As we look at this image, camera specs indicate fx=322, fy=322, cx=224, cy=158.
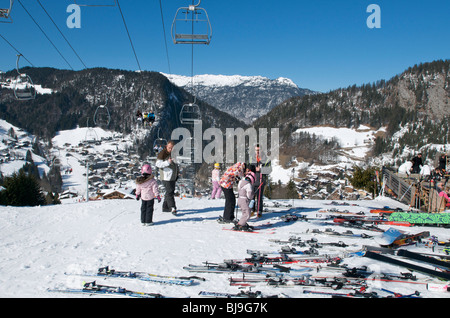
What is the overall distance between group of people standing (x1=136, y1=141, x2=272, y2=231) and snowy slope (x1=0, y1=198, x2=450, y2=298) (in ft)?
1.40

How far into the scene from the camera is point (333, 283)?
5.27 meters

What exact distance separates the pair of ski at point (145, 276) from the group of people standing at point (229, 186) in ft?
11.9

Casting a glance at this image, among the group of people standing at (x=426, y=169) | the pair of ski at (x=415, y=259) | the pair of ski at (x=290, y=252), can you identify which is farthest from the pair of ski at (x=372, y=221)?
the group of people standing at (x=426, y=169)

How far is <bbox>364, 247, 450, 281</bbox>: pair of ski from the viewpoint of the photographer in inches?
222

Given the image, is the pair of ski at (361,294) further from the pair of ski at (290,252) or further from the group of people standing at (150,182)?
the group of people standing at (150,182)

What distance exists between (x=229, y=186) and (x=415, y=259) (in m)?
5.16

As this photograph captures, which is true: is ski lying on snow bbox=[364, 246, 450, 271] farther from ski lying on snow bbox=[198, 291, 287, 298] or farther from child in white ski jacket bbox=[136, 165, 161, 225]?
child in white ski jacket bbox=[136, 165, 161, 225]

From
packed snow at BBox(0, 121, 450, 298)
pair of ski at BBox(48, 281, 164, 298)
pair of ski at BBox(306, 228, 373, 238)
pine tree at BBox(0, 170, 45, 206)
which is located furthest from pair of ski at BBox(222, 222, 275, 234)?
pine tree at BBox(0, 170, 45, 206)

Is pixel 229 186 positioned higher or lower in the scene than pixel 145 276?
higher

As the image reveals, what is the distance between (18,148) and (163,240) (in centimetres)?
18228

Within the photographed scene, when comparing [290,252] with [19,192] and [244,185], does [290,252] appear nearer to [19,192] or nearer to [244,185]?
[244,185]

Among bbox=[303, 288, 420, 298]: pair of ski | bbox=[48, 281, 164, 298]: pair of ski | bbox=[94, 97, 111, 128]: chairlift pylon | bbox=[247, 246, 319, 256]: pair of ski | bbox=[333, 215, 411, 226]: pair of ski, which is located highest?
bbox=[94, 97, 111, 128]: chairlift pylon

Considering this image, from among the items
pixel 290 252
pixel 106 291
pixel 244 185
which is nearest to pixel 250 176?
pixel 244 185

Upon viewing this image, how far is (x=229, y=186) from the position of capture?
992 centimetres
